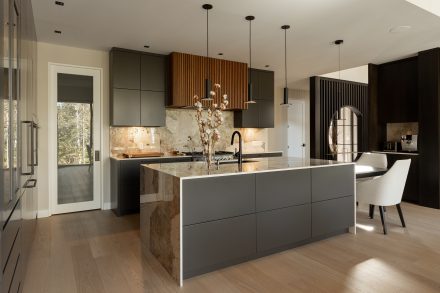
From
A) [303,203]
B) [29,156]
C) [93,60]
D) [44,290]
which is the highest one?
[93,60]

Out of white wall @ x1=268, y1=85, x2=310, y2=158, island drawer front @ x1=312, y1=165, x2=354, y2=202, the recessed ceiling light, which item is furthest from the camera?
white wall @ x1=268, y1=85, x2=310, y2=158

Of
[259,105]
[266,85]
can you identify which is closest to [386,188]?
[259,105]

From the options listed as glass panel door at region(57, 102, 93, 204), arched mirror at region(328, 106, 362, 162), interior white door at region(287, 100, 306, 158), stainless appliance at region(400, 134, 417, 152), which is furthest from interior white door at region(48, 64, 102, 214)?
arched mirror at region(328, 106, 362, 162)

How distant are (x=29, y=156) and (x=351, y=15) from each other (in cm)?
387

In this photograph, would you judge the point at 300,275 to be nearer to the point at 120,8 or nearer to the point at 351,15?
the point at 351,15

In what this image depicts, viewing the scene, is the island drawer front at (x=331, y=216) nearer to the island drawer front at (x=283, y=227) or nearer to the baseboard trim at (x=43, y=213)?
the island drawer front at (x=283, y=227)

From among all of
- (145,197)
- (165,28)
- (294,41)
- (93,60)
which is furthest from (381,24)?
(93,60)

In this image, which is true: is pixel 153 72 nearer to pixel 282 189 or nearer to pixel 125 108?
pixel 125 108

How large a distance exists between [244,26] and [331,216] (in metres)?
2.65

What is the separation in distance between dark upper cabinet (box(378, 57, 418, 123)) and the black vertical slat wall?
1112 mm

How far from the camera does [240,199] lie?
2719 millimetres

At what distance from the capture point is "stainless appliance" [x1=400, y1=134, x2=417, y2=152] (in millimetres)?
5539

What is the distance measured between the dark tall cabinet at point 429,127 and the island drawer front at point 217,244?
12.6 ft

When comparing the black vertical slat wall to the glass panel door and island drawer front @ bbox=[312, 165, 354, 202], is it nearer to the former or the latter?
island drawer front @ bbox=[312, 165, 354, 202]
